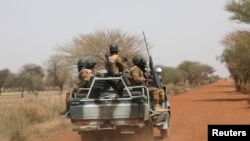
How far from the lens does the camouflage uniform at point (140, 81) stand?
12.0 m

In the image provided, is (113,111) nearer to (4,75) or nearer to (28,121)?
(28,121)

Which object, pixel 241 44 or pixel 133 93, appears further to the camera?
pixel 241 44

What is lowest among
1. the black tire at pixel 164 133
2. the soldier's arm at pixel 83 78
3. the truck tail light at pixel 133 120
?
the black tire at pixel 164 133

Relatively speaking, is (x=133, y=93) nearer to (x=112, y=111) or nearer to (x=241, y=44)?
(x=112, y=111)

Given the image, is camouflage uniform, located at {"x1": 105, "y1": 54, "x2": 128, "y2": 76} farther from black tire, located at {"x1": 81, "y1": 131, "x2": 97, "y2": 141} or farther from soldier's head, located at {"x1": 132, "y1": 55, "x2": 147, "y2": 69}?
black tire, located at {"x1": 81, "y1": 131, "x2": 97, "y2": 141}

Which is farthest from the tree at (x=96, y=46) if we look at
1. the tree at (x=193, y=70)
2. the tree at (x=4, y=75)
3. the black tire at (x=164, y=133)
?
the tree at (x=193, y=70)

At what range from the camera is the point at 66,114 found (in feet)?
37.8

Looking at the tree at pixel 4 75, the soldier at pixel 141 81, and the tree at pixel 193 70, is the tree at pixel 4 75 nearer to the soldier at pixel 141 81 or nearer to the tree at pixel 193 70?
the tree at pixel 193 70

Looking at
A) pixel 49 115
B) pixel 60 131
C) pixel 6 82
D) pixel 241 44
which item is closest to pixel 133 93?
pixel 60 131

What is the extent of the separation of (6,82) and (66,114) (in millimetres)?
75633

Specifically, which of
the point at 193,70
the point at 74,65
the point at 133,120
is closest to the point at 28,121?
the point at 133,120

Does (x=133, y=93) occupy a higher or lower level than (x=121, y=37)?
lower

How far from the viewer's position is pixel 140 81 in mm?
12039

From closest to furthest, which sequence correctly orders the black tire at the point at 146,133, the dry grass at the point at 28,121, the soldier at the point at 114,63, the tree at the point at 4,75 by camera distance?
the black tire at the point at 146,133
the soldier at the point at 114,63
the dry grass at the point at 28,121
the tree at the point at 4,75
